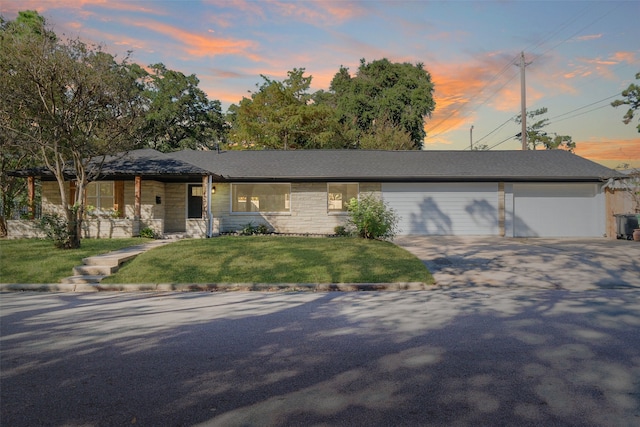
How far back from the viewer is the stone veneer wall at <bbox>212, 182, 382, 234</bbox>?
21438 millimetres

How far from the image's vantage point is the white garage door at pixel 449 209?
21.2 m

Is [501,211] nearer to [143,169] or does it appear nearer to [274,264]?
[274,264]

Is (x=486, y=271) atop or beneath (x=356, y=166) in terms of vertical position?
beneath

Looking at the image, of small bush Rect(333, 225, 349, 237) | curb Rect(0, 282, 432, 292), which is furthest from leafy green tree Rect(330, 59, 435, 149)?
curb Rect(0, 282, 432, 292)

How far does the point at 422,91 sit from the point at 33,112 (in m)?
37.0

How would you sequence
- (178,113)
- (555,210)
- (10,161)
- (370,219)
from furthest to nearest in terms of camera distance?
1. (178,113)
2. (555,210)
3. (10,161)
4. (370,219)

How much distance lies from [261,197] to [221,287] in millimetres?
12370

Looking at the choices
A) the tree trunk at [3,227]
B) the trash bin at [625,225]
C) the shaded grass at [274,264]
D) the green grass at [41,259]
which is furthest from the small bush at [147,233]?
the trash bin at [625,225]

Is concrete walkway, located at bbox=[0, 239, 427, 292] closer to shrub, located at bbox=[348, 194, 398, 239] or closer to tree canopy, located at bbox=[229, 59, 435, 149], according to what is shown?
shrub, located at bbox=[348, 194, 398, 239]

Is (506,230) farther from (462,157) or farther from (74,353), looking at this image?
(74,353)

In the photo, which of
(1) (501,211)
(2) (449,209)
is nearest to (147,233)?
(2) (449,209)

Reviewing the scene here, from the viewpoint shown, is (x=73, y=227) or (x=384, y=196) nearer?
(x=73, y=227)

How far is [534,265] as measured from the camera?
11984 millimetres

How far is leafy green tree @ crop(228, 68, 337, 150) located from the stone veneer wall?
15717 mm
